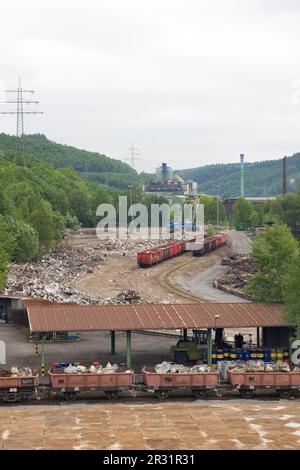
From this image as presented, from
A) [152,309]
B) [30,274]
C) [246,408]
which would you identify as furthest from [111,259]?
[246,408]

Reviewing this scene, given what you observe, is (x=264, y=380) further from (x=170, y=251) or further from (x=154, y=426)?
(x=170, y=251)

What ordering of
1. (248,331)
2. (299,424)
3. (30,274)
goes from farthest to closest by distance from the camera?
(30,274), (248,331), (299,424)

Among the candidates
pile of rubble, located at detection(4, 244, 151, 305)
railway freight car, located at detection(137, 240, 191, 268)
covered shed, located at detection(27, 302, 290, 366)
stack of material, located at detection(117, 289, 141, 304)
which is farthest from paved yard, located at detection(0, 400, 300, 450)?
railway freight car, located at detection(137, 240, 191, 268)

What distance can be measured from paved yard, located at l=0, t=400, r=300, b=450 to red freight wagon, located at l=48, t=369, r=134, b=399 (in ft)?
3.13

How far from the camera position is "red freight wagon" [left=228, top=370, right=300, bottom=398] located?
1719 inches

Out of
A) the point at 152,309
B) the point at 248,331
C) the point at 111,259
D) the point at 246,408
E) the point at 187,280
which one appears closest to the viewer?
the point at 246,408

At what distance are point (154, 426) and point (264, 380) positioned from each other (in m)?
8.54

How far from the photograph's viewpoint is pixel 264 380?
43.7 metres

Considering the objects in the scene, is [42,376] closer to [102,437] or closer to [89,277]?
[102,437]

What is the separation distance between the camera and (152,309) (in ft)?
164

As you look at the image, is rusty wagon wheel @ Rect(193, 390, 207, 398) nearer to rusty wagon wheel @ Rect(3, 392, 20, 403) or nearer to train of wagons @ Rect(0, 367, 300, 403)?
train of wagons @ Rect(0, 367, 300, 403)

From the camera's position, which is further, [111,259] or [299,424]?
[111,259]

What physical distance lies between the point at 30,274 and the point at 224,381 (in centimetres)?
6138

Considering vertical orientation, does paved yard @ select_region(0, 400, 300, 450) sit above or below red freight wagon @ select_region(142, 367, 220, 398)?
below
